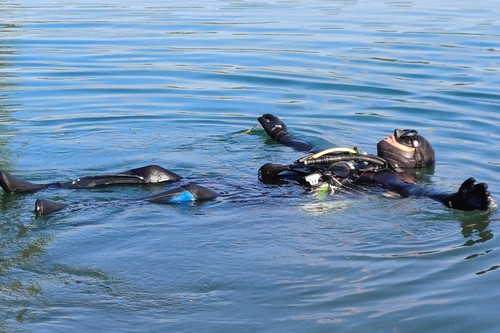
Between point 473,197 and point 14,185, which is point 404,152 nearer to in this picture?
point 473,197

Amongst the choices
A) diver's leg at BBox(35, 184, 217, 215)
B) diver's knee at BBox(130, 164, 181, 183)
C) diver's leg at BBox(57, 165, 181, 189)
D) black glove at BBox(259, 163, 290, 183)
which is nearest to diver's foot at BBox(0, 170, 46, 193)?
diver's leg at BBox(57, 165, 181, 189)

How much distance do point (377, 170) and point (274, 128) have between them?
1911 millimetres

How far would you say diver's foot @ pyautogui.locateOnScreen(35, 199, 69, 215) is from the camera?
22.9 ft

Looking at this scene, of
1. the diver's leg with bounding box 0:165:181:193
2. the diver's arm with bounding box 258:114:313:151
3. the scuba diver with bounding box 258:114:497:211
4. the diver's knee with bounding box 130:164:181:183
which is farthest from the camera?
the diver's arm with bounding box 258:114:313:151

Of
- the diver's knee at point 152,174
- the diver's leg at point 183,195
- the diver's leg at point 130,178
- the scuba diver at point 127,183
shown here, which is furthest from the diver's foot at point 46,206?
the diver's knee at point 152,174

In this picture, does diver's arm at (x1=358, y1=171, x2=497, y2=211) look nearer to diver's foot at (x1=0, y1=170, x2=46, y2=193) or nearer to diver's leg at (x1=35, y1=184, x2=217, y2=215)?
diver's leg at (x1=35, y1=184, x2=217, y2=215)

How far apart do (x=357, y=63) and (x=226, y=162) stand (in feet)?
18.5

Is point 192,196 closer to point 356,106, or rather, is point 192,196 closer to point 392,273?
point 392,273

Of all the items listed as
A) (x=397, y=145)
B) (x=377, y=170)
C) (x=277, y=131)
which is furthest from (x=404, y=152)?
(x=277, y=131)

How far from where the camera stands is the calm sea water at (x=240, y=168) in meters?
5.55

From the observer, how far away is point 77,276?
595 centimetres

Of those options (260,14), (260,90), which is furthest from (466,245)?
(260,14)

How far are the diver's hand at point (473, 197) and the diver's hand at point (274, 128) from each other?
283cm

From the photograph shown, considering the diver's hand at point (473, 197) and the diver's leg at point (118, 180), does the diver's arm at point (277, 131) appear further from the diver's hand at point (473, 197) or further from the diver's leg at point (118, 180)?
the diver's hand at point (473, 197)
